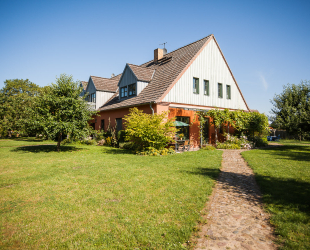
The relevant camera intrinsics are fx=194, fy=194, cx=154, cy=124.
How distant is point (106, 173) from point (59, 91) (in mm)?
9254

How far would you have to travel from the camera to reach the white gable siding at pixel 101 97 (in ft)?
76.2

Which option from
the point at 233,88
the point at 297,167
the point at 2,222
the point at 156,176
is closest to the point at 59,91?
the point at 156,176

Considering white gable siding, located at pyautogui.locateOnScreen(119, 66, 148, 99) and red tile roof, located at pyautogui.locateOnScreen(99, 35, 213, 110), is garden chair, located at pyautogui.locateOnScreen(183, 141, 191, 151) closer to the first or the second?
red tile roof, located at pyautogui.locateOnScreen(99, 35, 213, 110)

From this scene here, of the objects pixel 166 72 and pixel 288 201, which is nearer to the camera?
pixel 288 201

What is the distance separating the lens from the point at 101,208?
4547 millimetres

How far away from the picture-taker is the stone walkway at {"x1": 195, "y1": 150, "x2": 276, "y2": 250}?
337 centimetres

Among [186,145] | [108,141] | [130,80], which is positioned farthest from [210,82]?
[108,141]

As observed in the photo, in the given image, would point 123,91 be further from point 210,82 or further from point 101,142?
point 210,82

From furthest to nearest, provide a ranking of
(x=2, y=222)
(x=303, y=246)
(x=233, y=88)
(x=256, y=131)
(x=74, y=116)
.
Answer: (x=233, y=88)
(x=256, y=131)
(x=74, y=116)
(x=2, y=222)
(x=303, y=246)

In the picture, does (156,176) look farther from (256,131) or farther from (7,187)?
(256,131)

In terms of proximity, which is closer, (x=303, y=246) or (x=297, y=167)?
(x=303, y=246)

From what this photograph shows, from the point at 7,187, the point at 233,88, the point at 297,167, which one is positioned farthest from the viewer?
the point at 233,88

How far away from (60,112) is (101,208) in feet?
Result: 35.2

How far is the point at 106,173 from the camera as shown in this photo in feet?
25.0
